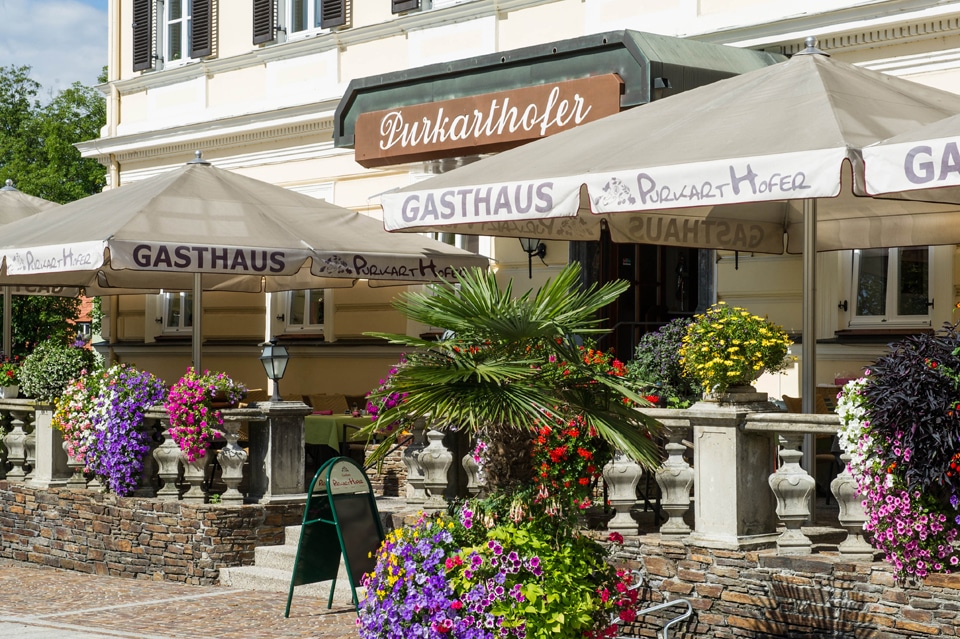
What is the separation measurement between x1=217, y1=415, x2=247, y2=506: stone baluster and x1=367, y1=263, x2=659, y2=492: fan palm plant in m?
4.45

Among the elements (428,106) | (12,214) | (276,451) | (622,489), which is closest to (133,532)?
(276,451)

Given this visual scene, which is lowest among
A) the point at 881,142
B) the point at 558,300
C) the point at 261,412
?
the point at 261,412

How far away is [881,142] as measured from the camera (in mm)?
6715

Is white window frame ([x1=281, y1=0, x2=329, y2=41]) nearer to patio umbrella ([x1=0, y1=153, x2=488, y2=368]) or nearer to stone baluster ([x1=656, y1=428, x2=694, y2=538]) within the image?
patio umbrella ([x1=0, y1=153, x2=488, y2=368])

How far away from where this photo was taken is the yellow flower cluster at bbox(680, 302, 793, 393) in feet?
25.3

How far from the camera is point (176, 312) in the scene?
63.5 feet

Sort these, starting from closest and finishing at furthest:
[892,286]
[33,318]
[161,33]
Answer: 1. [892,286]
2. [161,33]
3. [33,318]

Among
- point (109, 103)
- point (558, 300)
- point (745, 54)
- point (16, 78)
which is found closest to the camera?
point (558, 300)

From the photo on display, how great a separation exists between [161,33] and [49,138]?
21.3 metres

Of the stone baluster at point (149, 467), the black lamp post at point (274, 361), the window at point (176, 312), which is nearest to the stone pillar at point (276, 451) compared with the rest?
the black lamp post at point (274, 361)

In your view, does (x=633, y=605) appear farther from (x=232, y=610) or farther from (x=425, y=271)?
(x=425, y=271)

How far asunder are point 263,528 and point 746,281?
4.95 meters

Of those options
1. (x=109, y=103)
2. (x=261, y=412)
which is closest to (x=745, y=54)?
(x=261, y=412)

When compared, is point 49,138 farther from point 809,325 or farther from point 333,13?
point 809,325
